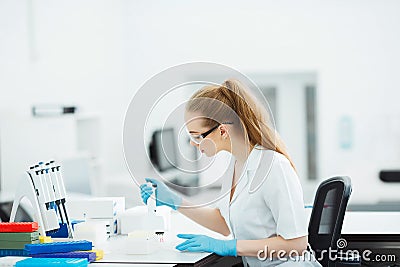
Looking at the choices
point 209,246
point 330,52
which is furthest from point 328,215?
point 330,52

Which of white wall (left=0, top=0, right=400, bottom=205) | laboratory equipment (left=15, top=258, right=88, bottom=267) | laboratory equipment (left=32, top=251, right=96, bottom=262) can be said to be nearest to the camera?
laboratory equipment (left=15, top=258, right=88, bottom=267)

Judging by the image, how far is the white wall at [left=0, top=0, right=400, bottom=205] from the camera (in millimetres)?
6512

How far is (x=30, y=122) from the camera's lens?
457 cm

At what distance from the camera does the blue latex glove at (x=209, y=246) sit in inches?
90.8

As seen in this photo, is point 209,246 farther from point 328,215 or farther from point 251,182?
point 328,215

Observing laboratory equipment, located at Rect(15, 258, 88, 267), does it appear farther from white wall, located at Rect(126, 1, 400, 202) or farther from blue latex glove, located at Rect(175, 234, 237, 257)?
white wall, located at Rect(126, 1, 400, 202)

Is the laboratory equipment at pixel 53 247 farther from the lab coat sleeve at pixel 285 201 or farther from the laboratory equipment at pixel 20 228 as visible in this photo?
the lab coat sleeve at pixel 285 201

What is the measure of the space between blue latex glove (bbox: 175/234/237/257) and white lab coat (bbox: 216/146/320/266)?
0.15 m

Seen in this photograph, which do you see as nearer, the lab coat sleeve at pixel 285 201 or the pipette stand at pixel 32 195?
the lab coat sleeve at pixel 285 201

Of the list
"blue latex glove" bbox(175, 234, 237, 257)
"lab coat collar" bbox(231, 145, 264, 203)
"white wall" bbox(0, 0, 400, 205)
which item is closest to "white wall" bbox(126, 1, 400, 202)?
"white wall" bbox(0, 0, 400, 205)

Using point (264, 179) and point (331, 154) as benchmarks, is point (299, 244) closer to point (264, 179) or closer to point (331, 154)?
point (264, 179)

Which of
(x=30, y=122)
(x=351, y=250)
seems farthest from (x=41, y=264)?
(x=30, y=122)

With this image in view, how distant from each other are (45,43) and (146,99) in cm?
313

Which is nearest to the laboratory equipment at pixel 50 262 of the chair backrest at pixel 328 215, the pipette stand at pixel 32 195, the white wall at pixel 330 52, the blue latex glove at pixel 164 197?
the pipette stand at pixel 32 195
